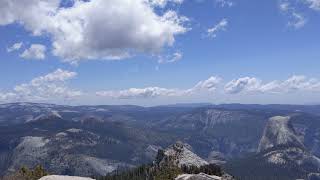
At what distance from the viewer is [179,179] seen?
515 ft

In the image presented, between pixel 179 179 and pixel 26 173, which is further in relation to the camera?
pixel 26 173

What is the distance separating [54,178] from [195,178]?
4221 cm

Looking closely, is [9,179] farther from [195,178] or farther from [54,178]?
[195,178]

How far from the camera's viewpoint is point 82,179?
14338 cm

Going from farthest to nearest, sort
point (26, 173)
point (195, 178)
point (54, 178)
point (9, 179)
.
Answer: point (26, 173) < point (9, 179) < point (195, 178) < point (54, 178)

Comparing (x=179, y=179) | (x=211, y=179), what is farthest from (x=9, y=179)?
(x=211, y=179)

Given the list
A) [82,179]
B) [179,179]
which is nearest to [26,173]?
[82,179]

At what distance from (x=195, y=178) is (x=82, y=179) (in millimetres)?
34130

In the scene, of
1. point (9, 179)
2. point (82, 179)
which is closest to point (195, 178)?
point (82, 179)

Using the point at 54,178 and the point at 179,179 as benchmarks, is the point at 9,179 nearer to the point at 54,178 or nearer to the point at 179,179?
the point at 54,178

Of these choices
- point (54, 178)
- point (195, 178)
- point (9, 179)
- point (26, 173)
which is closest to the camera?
point (54, 178)

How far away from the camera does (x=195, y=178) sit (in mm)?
151625

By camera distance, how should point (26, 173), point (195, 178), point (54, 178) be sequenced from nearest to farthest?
point (54, 178) → point (195, 178) → point (26, 173)

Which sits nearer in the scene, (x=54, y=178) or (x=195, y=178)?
(x=54, y=178)
